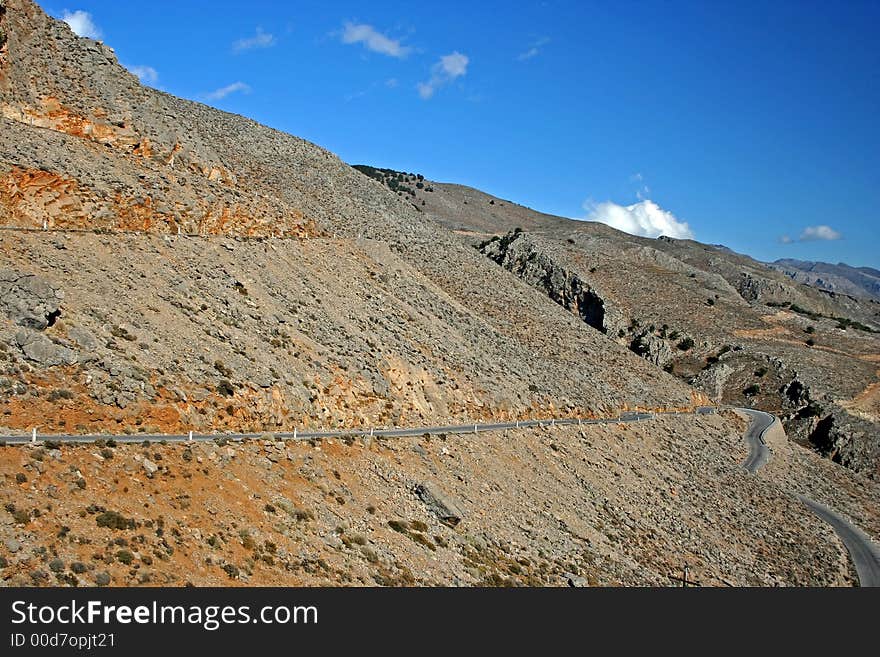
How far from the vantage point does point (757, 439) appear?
186 feet

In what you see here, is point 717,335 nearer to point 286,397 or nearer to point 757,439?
point 757,439

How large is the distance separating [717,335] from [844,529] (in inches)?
1635

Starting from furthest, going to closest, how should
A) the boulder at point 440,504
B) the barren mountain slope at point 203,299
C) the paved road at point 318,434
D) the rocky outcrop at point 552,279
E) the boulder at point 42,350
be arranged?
1. the rocky outcrop at point 552,279
2. the boulder at point 440,504
3. the barren mountain slope at point 203,299
4. the boulder at point 42,350
5. the paved road at point 318,434

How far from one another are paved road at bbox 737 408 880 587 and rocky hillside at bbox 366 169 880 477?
32.0 ft

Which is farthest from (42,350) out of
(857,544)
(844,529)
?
(844,529)

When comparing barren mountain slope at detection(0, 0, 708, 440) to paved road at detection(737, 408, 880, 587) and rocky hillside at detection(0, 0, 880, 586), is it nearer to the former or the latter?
rocky hillside at detection(0, 0, 880, 586)

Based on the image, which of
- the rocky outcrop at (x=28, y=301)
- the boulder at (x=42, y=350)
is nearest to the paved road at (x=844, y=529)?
the boulder at (x=42, y=350)

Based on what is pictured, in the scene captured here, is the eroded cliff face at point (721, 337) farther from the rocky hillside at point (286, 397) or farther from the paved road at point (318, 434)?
the paved road at point (318, 434)

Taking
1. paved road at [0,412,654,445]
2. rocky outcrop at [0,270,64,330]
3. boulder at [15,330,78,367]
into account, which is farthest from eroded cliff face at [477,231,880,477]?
boulder at [15,330,78,367]

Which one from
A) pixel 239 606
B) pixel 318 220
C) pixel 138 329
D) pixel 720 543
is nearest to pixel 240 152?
pixel 318 220

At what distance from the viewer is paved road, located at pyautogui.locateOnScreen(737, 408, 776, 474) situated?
5075 cm

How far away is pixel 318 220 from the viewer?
47938 millimetres

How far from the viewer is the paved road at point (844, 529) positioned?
38.6 meters

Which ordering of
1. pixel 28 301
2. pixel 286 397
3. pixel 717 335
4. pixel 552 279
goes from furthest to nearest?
1. pixel 552 279
2. pixel 717 335
3. pixel 286 397
4. pixel 28 301
